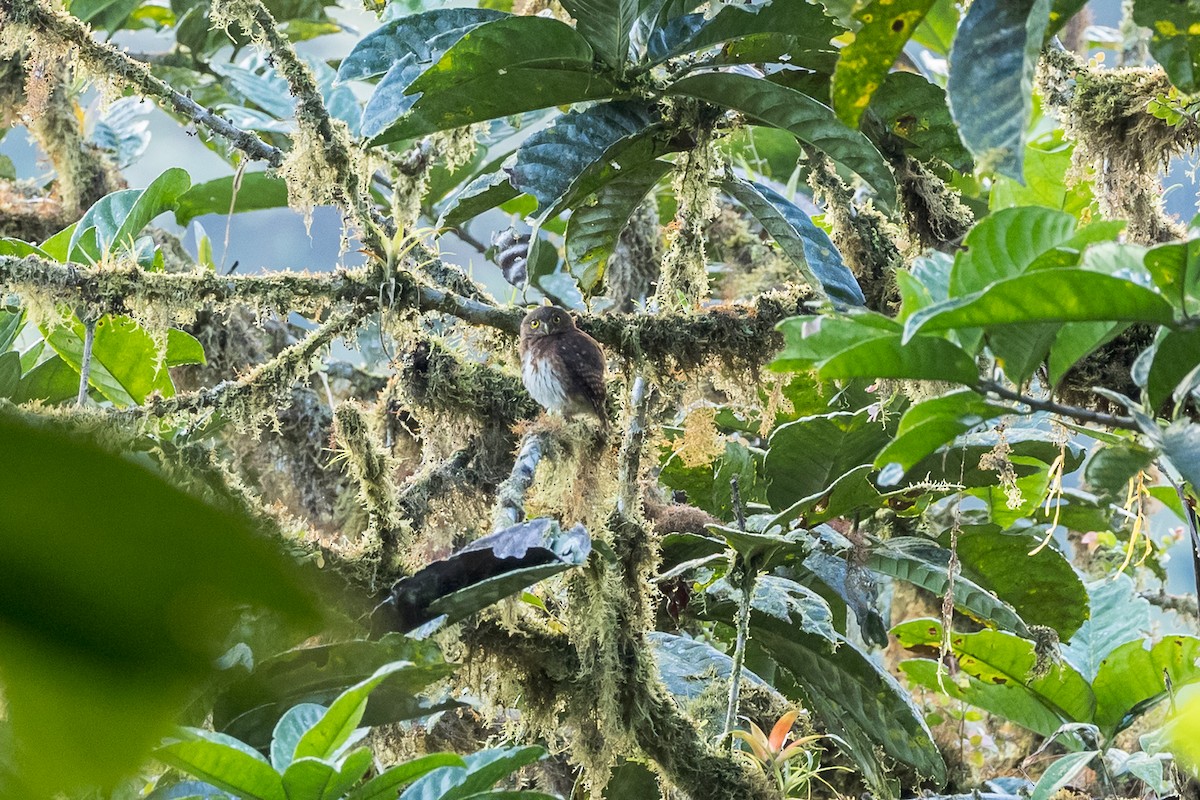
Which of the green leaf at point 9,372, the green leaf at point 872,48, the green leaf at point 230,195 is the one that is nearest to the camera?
the green leaf at point 872,48

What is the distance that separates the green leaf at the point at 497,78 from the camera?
1.52 metres

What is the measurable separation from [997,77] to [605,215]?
3.48 feet

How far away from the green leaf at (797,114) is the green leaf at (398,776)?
107 cm

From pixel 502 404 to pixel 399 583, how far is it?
1.03 meters

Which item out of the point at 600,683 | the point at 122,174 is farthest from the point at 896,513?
the point at 122,174

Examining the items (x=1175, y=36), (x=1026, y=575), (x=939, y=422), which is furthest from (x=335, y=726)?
(x=1026, y=575)

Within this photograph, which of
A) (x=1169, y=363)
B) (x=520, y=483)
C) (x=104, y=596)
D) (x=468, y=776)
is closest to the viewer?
(x=104, y=596)

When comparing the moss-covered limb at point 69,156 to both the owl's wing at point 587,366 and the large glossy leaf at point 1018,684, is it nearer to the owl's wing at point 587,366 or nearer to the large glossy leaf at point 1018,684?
the owl's wing at point 587,366

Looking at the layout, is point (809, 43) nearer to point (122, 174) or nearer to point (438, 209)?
point (438, 209)

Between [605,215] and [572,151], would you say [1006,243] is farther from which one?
[605,215]

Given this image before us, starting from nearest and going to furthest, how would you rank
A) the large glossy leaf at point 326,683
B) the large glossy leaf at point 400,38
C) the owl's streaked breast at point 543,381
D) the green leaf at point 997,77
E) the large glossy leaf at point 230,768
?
the green leaf at point 997,77
the large glossy leaf at point 230,768
the large glossy leaf at point 326,683
the large glossy leaf at point 400,38
the owl's streaked breast at point 543,381

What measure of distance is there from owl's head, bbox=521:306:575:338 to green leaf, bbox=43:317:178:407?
0.72 m

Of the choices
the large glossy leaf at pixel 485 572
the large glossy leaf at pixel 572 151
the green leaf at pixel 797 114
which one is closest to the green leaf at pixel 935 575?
the green leaf at pixel 797 114

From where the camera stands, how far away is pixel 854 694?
1.90 metres
